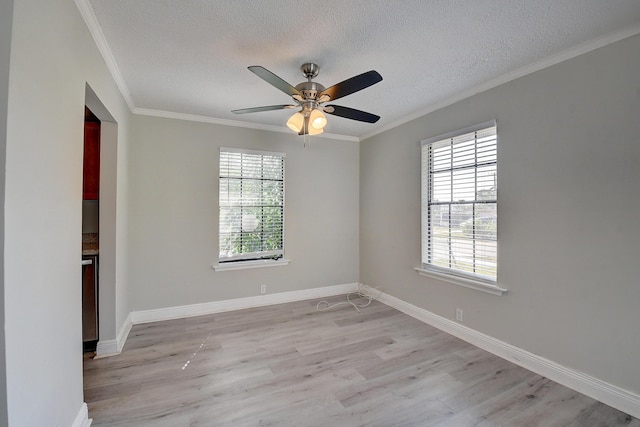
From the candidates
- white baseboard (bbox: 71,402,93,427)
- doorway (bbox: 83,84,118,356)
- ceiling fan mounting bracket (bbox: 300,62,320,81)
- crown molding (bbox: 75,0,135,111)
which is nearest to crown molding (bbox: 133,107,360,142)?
crown molding (bbox: 75,0,135,111)

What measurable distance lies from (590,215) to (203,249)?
155 inches

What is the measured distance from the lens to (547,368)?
2.31 meters

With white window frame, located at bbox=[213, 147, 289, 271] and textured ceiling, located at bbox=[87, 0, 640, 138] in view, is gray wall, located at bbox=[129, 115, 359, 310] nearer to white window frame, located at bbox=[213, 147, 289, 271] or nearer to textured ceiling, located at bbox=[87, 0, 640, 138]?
white window frame, located at bbox=[213, 147, 289, 271]

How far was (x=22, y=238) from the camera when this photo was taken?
1.12m

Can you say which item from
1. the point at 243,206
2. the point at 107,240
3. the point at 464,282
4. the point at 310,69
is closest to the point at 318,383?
the point at 464,282

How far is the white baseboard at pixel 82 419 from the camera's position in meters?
1.65

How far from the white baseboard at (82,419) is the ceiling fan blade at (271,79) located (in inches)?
91.9

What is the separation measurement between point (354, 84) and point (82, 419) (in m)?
2.76

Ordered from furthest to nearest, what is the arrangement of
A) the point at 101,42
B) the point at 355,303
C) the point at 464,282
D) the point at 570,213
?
the point at 355,303, the point at 464,282, the point at 570,213, the point at 101,42

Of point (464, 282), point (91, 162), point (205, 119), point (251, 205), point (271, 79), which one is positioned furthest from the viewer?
point (251, 205)

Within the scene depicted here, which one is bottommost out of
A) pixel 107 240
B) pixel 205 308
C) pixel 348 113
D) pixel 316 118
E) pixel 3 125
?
pixel 205 308

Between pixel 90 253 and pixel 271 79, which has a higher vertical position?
pixel 271 79

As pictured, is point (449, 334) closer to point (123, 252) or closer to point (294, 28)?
point (294, 28)

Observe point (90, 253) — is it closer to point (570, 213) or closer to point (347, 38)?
point (347, 38)
